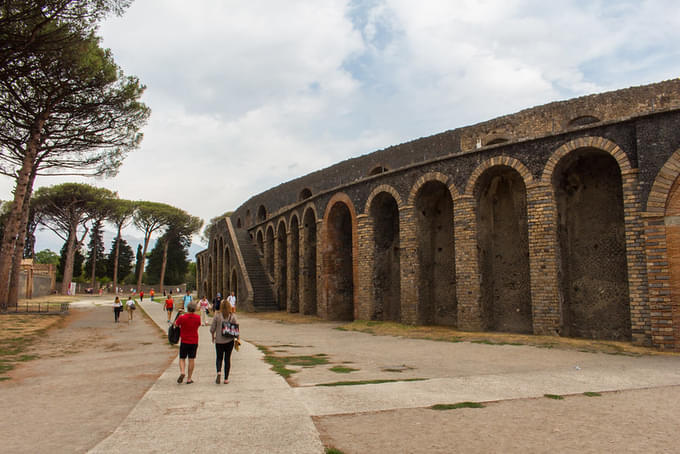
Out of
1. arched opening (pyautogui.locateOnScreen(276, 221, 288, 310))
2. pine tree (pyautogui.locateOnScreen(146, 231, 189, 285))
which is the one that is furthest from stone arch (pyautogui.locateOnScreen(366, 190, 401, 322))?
pine tree (pyautogui.locateOnScreen(146, 231, 189, 285))

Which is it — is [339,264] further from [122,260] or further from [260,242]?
[122,260]

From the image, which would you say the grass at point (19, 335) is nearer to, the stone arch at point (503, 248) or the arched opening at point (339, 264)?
the arched opening at point (339, 264)

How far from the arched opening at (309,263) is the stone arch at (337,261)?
2273mm

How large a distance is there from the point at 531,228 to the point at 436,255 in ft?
13.4

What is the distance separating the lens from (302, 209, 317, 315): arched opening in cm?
2050

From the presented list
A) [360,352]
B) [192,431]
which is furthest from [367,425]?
[360,352]

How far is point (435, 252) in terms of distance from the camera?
15219 millimetres

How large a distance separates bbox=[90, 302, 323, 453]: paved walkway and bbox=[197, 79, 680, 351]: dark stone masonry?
7.81m

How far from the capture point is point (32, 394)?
6234 millimetres

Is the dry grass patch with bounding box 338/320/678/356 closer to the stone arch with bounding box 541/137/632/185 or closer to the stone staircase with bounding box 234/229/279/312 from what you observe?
the stone arch with bounding box 541/137/632/185

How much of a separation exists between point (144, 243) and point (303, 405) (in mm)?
57348

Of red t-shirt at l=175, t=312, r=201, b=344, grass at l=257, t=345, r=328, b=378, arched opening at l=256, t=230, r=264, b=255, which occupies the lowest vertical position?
grass at l=257, t=345, r=328, b=378

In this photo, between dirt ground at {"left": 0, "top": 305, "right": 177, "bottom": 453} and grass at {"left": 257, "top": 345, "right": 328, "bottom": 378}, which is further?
grass at {"left": 257, "top": 345, "right": 328, "bottom": 378}

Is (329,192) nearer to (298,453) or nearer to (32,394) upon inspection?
(32,394)
